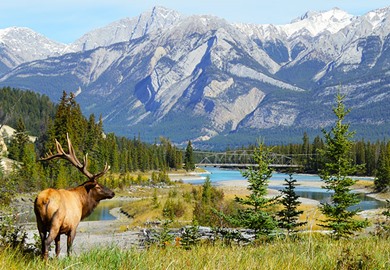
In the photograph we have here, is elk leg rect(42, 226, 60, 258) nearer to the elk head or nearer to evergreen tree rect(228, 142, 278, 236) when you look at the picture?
the elk head

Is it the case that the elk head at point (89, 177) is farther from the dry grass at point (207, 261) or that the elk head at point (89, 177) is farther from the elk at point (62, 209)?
the dry grass at point (207, 261)

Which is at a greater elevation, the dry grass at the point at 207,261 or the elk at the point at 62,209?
the elk at the point at 62,209

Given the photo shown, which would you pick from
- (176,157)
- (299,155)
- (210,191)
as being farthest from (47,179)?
(299,155)

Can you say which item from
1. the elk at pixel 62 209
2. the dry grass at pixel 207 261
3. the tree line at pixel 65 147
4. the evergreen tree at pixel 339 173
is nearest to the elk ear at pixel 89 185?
the elk at pixel 62 209

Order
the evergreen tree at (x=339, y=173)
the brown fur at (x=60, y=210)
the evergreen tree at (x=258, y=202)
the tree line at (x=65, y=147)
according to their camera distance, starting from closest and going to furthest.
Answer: the brown fur at (x=60, y=210)
the evergreen tree at (x=258, y=202)
the evergreen tree at (x=339, y=173)
the tree line at (x=65, y=147)

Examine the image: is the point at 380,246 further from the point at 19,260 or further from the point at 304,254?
the point at 19,260

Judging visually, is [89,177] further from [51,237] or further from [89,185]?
[51,237]

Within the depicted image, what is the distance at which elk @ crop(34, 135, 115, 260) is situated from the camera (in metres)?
7.81

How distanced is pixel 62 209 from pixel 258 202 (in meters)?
12.6

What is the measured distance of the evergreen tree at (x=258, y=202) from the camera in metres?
18.6

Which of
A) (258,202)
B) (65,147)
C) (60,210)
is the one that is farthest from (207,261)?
(65,147)

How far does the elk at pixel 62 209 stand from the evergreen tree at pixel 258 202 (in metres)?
9.54

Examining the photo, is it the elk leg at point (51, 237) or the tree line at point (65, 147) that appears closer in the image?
the elk leg at point (51, 237)

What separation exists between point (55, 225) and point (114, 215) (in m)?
45.3
